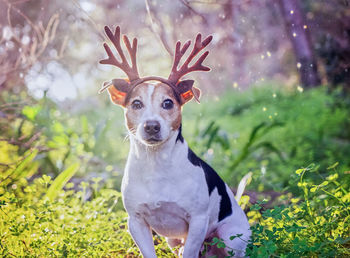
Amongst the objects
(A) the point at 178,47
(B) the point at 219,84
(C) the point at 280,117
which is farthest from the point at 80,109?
(A) the point at 178,47

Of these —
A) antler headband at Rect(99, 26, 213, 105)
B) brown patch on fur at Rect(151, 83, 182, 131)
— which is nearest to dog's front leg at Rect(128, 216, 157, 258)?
brown patch on fur at Rect(151, 83, 182, 131)

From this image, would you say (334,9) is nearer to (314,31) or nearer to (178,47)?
(314,31)

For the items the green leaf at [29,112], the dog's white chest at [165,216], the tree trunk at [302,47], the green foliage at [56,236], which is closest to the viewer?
the dog's white chest at [165,216]

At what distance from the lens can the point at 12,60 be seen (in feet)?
18.4

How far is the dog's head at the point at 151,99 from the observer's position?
2.02 meters

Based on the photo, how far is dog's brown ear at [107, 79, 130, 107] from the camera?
221 centimetres

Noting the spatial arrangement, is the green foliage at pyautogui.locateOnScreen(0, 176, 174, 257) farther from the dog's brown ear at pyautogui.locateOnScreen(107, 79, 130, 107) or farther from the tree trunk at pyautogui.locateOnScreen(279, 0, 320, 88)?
the tree trunk at pyautogui.locateOnScreen(279, 0, 320, 88)

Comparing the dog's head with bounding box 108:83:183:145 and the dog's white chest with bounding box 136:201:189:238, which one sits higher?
the dog's head with bounding box 108:83:183:145

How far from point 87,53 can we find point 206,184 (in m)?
7.26

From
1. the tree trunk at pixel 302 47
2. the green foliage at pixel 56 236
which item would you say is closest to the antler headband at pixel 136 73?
the green foliage at pixel 56 236

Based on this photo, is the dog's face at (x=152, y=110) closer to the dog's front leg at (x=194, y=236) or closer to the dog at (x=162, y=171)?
the dog at (x=162, y=171)

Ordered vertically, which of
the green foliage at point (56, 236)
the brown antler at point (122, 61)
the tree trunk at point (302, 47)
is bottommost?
the green foliage at point (56, 236)

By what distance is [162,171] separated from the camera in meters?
2.11

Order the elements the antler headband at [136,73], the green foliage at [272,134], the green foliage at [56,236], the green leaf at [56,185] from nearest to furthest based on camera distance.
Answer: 1. the antler headband at [136,73]
2. the green foliage at [56,236]
3. the green leaf at [56,185]
4. the green foliage at [272,134]
